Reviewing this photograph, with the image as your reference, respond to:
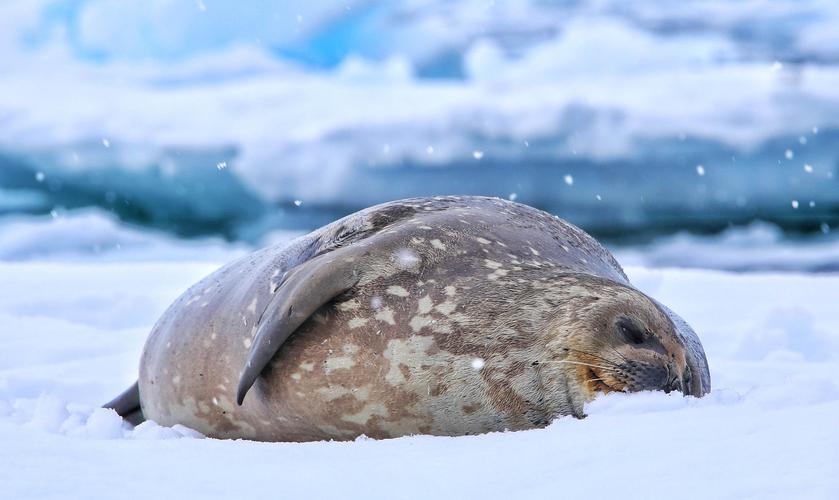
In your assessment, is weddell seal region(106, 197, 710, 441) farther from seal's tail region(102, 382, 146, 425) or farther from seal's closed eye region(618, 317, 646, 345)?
seal's tail region(102, 382, 146, 425)

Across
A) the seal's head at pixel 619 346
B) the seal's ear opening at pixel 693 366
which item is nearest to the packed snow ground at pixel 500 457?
the seal's head at pixel 619 346

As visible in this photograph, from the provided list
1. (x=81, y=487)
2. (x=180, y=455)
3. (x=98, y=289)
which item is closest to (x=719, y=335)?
(x=180, y=455)

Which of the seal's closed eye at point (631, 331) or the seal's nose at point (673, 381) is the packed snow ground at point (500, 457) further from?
the seal's closed eye at point (631, 331)

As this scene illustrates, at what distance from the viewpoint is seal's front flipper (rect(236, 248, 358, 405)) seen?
2.80 metres

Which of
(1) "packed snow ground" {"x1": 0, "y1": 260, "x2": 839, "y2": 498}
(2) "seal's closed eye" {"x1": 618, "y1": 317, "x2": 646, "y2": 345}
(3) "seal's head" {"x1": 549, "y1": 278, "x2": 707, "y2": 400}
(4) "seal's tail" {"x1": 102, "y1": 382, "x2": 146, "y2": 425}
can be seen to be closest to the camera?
(1) "packed snow ground" {"x1": 0, "y1": 260, "x2": 839, "y2": 498}

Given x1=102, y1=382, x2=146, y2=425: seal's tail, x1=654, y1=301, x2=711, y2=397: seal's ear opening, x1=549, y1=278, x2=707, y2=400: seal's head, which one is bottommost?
x1=102, y1=382, x2=146, y2=425: seal's tail

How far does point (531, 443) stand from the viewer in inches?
87.0

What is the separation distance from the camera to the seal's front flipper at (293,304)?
280 centimetres

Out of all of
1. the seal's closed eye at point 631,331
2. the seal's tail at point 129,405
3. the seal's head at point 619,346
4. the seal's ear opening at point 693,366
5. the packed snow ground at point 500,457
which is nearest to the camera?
the packed snow ground at point 500,457

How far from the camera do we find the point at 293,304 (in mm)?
2824

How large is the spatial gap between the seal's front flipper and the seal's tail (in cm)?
134

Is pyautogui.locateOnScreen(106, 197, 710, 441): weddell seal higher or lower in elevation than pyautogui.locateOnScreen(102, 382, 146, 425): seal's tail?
higher

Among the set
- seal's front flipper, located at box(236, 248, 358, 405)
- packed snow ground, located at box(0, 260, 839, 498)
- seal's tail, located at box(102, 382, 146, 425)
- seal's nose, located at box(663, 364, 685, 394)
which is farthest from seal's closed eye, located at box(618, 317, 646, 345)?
seal's tail, located at box(102, 382, 146, 425)

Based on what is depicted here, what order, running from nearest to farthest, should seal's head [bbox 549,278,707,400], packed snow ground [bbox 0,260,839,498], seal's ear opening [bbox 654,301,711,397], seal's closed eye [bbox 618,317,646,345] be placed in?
packed snow ground [bbox 0,260,839,498] → seal's head [bbox 549,278,707,400] → seal's closed eye [bbox 618,317,646,345] → seal's ear opening [bbox 654,301,711,397]
